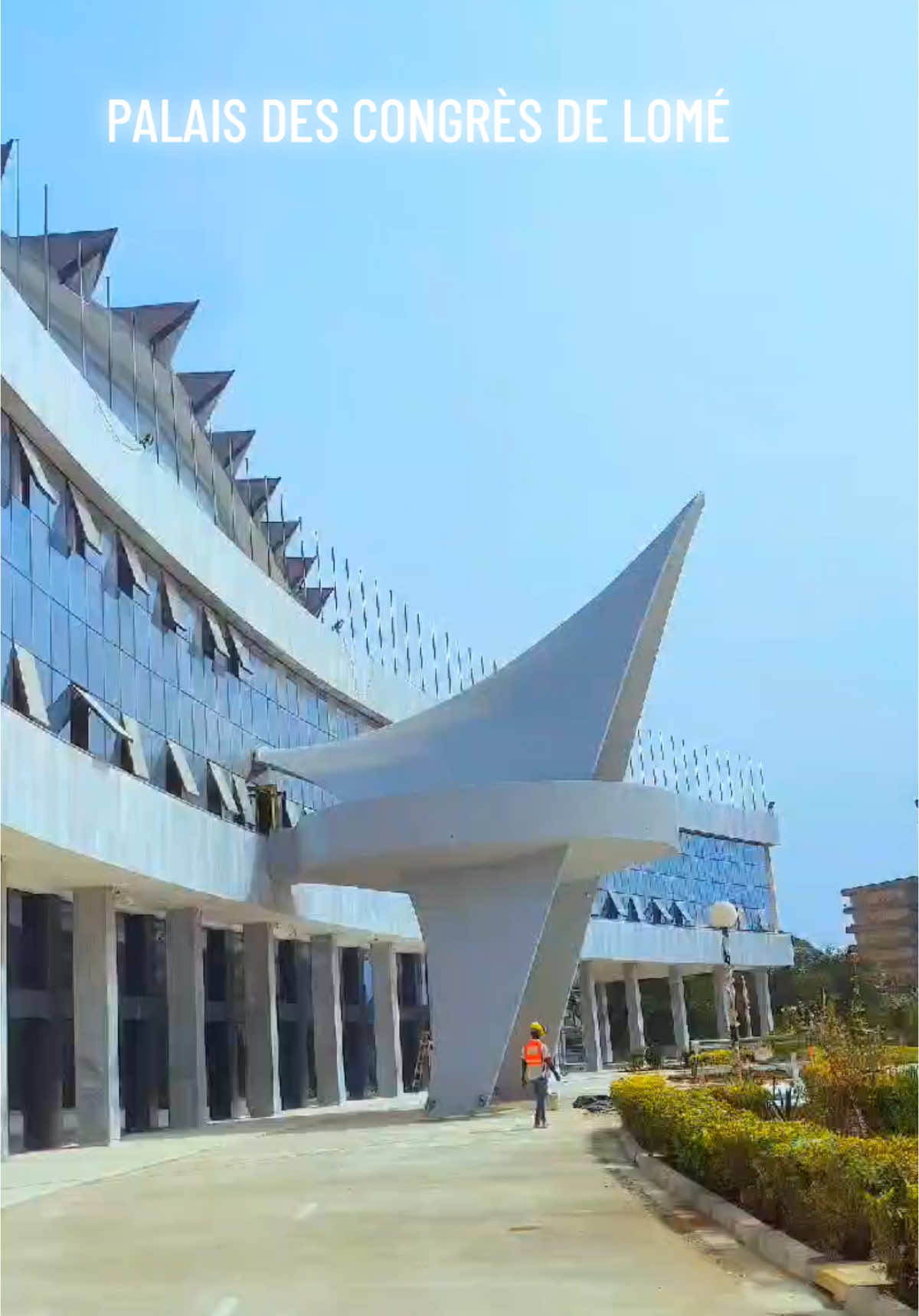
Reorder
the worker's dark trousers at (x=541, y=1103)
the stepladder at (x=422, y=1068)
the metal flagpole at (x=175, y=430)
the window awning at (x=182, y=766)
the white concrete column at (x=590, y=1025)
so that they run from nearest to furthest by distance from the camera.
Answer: the worker's dark trousers at (x=541, y=1103) < the window awning at (x=182, y=766) < the metal flagpole at (x=175, y=430) < the stepladder at (x=422, y=1068) < the white concrete column at (x=590, y=1025)

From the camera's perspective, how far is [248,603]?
113 ft

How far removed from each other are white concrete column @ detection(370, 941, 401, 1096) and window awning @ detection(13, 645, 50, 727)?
22.4m

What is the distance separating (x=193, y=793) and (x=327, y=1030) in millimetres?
10812

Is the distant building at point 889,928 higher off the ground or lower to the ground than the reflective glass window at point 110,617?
lower

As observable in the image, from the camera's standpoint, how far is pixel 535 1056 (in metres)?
Result: 23.9

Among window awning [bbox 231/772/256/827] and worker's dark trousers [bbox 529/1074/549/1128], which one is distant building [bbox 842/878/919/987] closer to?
worker's dark trousers [bbox 529/1074/549/1128]

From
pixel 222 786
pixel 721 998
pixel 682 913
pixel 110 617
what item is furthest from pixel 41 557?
pixel 721 998

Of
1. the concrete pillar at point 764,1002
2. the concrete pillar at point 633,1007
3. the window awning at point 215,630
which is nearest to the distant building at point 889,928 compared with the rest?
the window awning at point 215,630

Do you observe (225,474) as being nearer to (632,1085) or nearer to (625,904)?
(632,1085)

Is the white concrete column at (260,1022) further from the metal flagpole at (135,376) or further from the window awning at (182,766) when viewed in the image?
the metal flagpole at (135,376)

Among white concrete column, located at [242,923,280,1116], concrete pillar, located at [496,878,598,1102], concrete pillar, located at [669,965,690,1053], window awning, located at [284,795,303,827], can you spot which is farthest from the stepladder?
concrete pillar, located at [669,965,690,1053]

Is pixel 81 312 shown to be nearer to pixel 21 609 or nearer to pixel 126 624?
pixel 126 624

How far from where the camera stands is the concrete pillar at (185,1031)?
29625 mm

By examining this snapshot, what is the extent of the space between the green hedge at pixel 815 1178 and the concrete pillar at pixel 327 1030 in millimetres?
25343
